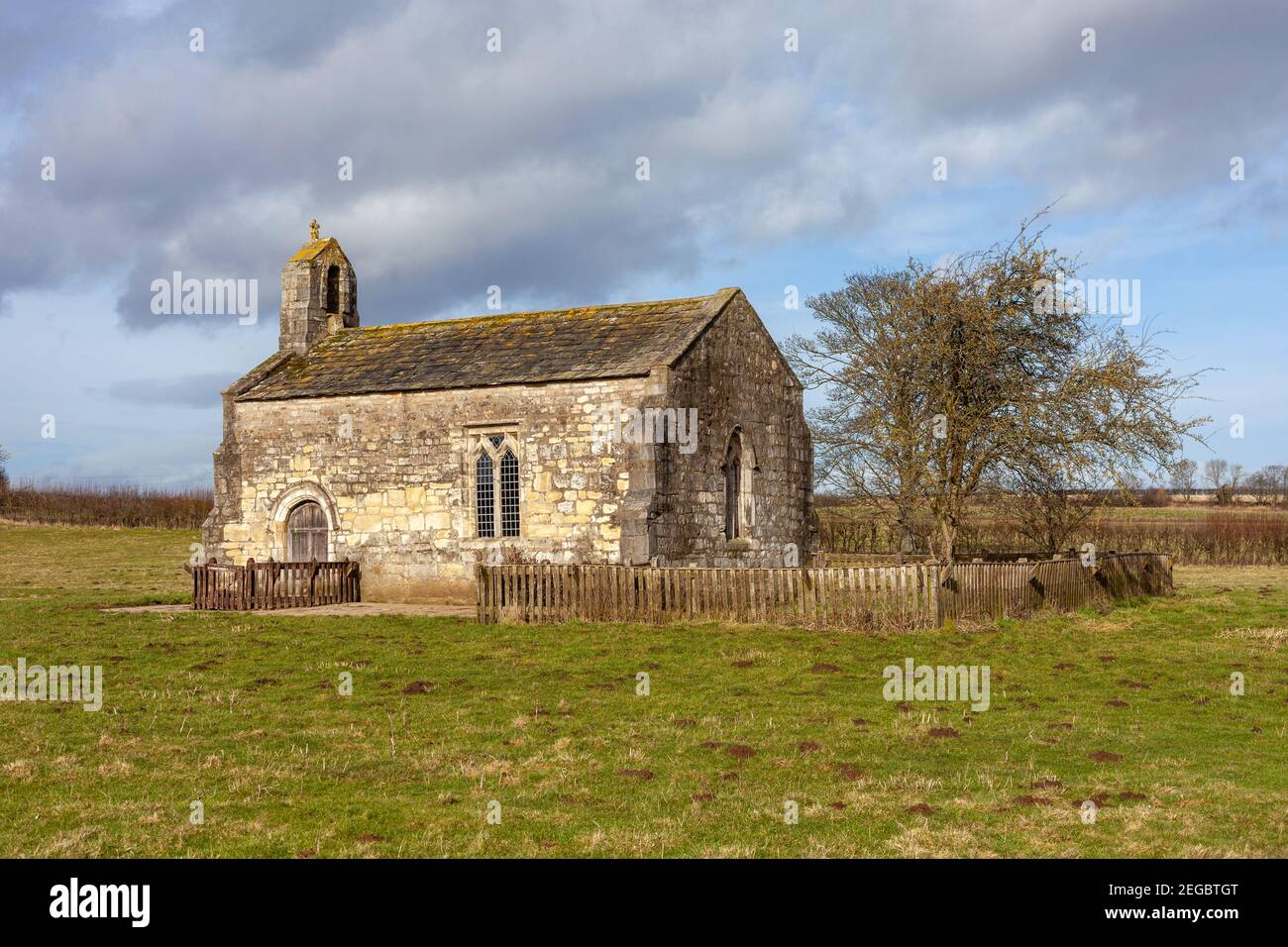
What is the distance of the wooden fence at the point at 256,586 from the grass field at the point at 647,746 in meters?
5.11

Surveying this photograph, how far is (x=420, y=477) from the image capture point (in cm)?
2672

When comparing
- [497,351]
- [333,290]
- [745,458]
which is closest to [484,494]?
[497,351]

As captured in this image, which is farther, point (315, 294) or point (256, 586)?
point (315, 294)

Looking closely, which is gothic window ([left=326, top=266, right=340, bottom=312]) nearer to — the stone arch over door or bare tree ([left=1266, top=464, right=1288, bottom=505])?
the stone arch over door

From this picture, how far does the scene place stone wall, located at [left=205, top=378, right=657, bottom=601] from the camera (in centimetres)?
2436

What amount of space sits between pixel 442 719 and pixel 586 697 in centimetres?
201

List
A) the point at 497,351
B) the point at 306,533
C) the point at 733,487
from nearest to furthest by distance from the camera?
the point at 733,487, the point at 497,351, the point at 306,533

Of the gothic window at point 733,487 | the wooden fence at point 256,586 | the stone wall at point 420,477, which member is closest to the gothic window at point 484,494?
the stone wall at point 420,477

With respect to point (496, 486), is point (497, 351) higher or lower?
higher

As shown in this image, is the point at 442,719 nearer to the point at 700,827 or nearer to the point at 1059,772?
the point at 700,827

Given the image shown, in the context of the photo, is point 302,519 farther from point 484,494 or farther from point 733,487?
point 733,487

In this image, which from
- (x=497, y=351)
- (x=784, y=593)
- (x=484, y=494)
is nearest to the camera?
(x=784, y=593)

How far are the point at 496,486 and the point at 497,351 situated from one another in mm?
3475

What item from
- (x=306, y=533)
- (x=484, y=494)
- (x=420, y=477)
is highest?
(x=420, y=477)
